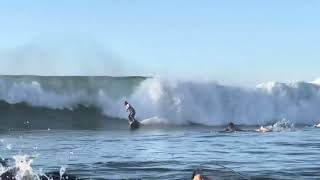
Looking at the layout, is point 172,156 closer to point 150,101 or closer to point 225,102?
point 150,101

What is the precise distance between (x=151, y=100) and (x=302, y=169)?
2911 centimetres

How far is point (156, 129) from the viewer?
35.1 meters

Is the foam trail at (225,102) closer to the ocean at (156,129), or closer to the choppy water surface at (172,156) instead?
the ocean at (156,129)

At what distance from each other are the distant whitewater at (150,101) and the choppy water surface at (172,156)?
45.0 ft

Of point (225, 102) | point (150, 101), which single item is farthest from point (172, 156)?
point (225, 102)

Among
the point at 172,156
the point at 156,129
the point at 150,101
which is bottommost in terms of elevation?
the point at 172,156

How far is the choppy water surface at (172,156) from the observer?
15.7m

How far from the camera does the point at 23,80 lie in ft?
148

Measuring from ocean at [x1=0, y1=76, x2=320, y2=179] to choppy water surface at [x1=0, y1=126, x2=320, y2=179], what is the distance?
23 millimetres

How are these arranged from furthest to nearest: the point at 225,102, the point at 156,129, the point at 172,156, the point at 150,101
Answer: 1. the point at 225,102
2. the point at 150,101
3. the point at 156,129
4. the point at 172,156

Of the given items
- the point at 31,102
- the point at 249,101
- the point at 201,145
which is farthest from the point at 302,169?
the point at 249,101

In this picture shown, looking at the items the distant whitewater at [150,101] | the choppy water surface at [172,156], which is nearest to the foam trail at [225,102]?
the distant whitewater at [150,101]

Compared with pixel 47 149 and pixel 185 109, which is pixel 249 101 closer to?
pixel 185 109

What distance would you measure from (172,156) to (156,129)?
52.5 ft
